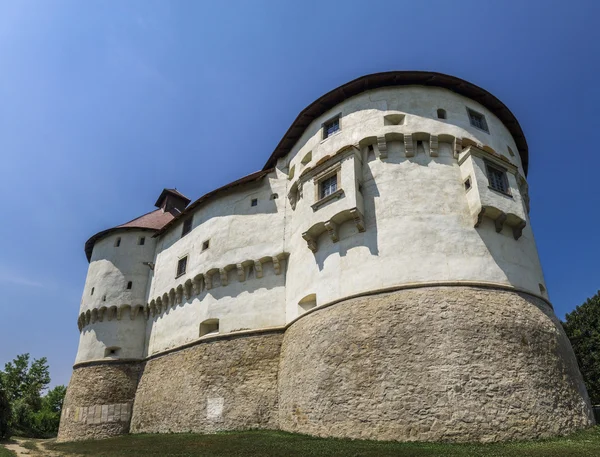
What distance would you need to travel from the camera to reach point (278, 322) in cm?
1925

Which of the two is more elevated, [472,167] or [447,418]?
[472,167]

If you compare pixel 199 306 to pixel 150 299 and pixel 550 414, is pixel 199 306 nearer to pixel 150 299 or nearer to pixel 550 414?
pixel 150 299

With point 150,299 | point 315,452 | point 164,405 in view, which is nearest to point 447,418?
point 315,452

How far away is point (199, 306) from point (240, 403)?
6469 mm

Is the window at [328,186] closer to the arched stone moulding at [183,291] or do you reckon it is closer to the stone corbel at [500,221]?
the arched stone moulding at [183,291]

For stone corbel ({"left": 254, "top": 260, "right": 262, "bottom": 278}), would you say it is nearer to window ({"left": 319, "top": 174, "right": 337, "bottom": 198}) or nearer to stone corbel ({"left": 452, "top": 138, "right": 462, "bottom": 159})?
window ({"left": 319, "top": 174, "right": 337, "bottom": 198})

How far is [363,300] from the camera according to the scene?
14.9 m

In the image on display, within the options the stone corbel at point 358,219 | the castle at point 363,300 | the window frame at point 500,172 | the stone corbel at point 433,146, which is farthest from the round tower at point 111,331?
the window frame at point 500,172

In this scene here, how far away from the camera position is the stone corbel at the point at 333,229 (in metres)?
16.7

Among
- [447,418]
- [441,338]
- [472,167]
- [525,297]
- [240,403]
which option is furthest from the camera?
[240,403]

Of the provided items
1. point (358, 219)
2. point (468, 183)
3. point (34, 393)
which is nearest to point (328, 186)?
point (358, 219)

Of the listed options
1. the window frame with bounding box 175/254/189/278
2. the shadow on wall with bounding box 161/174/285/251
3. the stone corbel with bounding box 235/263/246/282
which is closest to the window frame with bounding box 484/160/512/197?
the shadow on wall with bounding box 161/174/285/251

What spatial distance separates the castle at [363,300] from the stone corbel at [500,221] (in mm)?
51

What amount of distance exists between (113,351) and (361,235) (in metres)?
19.7
